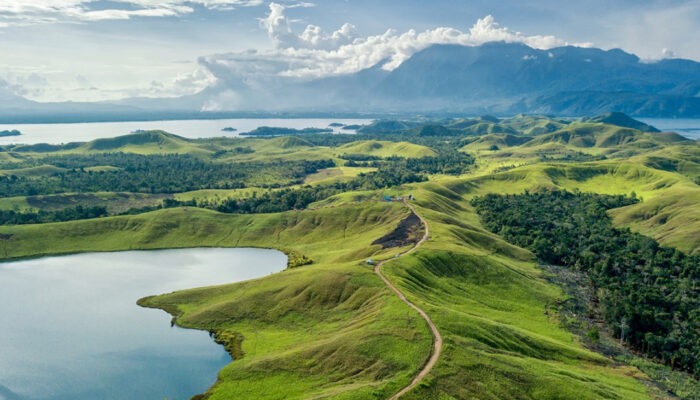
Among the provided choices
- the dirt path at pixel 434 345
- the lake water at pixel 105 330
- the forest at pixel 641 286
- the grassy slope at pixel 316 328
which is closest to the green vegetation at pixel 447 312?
the grassy slope at pixel 316 328

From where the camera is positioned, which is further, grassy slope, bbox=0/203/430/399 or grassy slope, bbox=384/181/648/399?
grassy slope, bbox=0/203/430/399

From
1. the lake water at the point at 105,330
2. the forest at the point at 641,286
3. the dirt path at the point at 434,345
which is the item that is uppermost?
the dirt path at the point at 434,345

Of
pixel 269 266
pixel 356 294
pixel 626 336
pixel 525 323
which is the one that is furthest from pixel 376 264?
pixel 626 336

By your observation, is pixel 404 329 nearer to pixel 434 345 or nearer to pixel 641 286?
pixel 434 345

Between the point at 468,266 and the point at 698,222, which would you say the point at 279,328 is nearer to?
the point at 468,266

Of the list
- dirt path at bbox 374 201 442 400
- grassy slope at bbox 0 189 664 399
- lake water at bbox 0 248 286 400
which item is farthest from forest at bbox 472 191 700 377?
lake water at bbox 0 248 286 400

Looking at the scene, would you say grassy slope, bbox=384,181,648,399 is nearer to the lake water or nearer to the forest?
the forest

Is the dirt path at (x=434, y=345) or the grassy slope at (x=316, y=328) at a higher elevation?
the dirt path at (x=434, y=345)

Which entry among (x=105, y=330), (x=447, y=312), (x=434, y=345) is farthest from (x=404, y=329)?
(x=105, y=330)

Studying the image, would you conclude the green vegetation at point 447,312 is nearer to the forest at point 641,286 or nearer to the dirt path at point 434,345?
the forest at point 641,286
